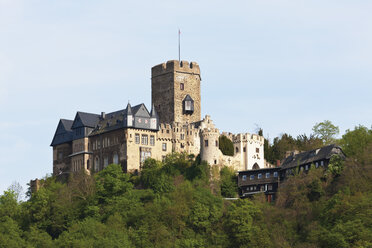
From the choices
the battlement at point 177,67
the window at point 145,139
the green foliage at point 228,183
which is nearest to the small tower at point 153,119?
the window at point 145,139

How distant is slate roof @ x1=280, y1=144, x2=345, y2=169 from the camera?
112 metres

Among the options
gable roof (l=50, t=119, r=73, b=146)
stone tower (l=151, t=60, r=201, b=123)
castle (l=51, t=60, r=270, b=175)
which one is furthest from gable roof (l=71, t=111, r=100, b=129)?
stone tower (l=151, t=60, r=201, b=123)

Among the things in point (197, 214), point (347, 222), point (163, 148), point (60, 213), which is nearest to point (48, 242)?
point (60, 213)

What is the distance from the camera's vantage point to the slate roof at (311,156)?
369 feet

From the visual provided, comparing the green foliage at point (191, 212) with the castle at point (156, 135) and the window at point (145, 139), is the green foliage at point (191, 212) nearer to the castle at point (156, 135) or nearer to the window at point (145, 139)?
the castle at point (156, 135)

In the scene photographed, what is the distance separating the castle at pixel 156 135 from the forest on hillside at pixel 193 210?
328cm

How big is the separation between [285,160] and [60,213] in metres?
26.5

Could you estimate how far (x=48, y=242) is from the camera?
110938mm

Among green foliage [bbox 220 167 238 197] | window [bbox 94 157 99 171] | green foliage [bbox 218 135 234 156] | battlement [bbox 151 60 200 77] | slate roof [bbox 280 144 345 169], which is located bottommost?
green foliage [bbox 220 167 238 197]

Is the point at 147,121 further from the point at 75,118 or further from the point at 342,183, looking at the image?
the point at 342,183

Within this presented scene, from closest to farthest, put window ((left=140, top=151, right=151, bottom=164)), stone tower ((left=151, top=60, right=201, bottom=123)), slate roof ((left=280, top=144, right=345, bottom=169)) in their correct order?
slate roof ((left=280, top=144, right=345, bottom=169)) < window ((left=140, top=151, right=151, bottom=164)) < stone tower ((left=151, top=60, right=201, bottom=123))

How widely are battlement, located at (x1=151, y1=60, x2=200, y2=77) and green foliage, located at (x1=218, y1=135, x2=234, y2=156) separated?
15080 mm

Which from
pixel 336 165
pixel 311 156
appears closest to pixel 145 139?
pixel 311 156

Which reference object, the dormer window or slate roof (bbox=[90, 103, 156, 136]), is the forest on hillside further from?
the dormer window
